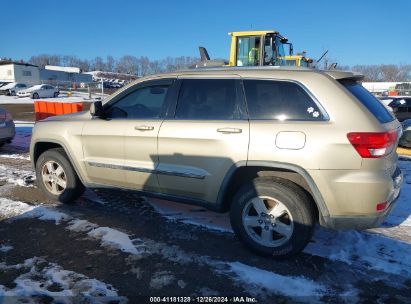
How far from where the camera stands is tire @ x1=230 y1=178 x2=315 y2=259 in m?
3.25

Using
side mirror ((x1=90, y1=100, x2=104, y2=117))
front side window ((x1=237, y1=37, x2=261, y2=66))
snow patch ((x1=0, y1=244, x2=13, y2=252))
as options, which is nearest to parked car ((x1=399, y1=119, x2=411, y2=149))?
front side window ((x1=237, y1=37, x2=261, y2=66))

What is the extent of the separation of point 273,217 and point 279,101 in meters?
1.12

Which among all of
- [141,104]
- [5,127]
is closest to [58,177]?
[141,104]

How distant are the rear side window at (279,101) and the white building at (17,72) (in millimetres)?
63391

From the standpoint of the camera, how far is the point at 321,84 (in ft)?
10.5

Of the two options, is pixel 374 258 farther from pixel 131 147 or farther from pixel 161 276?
pixel 131 147

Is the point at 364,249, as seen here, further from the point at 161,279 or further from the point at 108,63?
the point at 108,63

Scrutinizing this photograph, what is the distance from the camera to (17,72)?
61.1 metres

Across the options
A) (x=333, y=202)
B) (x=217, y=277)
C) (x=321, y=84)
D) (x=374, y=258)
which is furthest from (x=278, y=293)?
(x=321, y=84)

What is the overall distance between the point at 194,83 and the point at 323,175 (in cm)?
171

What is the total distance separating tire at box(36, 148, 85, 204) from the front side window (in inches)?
336

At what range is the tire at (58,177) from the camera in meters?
4.78

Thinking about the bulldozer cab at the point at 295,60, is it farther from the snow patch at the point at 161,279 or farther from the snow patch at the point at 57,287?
the snow patch at the point at 57,287

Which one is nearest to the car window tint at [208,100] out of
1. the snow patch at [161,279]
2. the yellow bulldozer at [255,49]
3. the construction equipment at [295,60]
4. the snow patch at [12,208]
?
the snow patch at [161,279]
